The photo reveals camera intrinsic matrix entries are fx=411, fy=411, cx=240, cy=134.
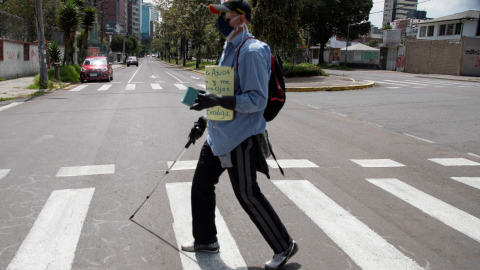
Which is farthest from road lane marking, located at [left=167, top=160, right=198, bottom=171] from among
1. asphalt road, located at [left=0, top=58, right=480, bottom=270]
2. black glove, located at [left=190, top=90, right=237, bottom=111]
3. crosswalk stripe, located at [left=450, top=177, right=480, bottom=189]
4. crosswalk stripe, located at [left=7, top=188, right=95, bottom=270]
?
crosswalk stripe, located at [left=450, top=177, right=480, bottom=189]

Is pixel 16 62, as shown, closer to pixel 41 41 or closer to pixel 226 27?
pixel 41 41

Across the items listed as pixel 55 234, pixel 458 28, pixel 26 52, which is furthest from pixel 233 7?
pixel 458 28

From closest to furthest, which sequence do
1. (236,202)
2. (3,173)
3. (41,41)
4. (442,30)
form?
(236,202) < (3,173) < (41,41) < (442,30)

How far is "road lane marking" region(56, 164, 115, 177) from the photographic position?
538 centimetres

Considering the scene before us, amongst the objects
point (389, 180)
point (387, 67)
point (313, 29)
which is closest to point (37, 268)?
point (389, 180)

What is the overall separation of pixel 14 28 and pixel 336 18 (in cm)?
4443

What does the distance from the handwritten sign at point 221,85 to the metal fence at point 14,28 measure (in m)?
23.3

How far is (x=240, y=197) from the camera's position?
2.89 meters

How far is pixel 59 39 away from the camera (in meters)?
33.8

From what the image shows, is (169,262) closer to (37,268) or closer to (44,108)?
(37,268)

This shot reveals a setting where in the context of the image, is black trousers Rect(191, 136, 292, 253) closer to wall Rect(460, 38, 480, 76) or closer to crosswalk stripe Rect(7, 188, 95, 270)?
crosswalk stripe Rect(7, 188, 95, 270)

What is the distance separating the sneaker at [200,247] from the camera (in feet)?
10.4

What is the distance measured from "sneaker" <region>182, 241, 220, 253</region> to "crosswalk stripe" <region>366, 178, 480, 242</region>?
2.32 metres

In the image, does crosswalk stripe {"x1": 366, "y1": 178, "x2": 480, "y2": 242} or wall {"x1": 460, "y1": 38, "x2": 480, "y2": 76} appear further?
wall {"x1": 460, "y1": 38, "x2": 480, "y2": 76}
